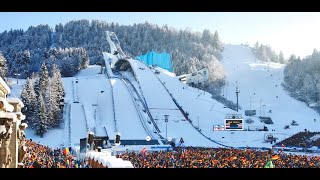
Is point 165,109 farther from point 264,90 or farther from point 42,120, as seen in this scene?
point 264,90

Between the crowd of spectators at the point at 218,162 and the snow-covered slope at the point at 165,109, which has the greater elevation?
the snow-covered slope at the point at 165,109

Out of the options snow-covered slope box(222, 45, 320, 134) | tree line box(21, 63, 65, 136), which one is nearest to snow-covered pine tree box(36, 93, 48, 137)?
tree line box(21, 63, 65, 136)

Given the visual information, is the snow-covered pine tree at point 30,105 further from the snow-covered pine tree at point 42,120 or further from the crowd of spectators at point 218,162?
the crowd of spectators at point 218,162

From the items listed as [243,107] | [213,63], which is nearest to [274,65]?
[213,63]

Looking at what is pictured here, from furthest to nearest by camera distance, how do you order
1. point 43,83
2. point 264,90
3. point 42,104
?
1. point 264,90
2. point 43,83
3. point 42,104

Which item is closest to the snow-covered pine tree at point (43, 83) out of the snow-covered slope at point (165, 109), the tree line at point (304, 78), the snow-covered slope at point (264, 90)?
the snow-covered slope at point (165, 109)

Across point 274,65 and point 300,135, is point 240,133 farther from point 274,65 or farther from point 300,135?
point 274,65

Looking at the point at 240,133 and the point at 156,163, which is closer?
the point at 156,163

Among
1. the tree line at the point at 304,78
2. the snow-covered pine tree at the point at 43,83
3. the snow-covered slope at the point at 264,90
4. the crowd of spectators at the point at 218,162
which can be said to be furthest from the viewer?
the tree line at the point at 304,78

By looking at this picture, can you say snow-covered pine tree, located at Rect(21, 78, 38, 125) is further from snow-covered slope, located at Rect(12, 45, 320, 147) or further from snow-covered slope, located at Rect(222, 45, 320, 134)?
snow-covered slope, located at Rect(222, 45, 320, 134)

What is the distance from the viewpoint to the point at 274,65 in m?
60.6

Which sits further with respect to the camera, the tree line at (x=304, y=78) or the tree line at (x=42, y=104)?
the tree line at (x=304, y=78)

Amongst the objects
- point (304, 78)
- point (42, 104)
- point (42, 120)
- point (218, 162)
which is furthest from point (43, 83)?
point (304, 78)
